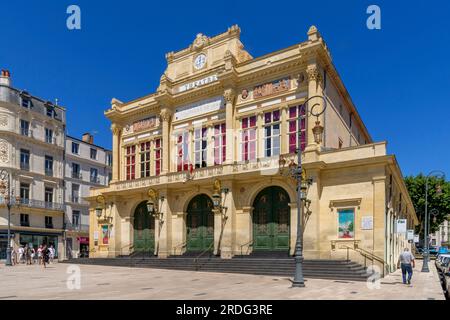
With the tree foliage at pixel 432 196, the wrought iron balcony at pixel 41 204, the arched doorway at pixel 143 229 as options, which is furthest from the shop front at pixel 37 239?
the tree foliage at pixel 432 196

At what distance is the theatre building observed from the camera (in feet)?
70.0

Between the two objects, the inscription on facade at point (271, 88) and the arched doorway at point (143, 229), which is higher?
the inscription on facade at point (271, 88)

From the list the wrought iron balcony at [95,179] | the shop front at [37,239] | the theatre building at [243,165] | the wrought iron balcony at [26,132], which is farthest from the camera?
the wrought iron balcony at [95,179]

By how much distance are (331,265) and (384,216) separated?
4080 mm

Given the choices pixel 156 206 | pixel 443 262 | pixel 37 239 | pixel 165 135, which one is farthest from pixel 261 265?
pixel 37 239

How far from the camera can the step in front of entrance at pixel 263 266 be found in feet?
59.4

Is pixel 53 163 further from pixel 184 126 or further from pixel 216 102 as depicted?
pixel 216 102

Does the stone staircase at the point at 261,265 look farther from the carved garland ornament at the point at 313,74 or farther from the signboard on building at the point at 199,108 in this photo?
the carved garland ornament at the point at 313,74

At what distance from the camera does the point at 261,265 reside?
20.7 meters

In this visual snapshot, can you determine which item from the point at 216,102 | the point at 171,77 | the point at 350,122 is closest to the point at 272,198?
the point at 216,102

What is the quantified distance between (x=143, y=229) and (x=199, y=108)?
36.1ft

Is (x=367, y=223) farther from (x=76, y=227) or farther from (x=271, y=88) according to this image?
(x=76, y=227)

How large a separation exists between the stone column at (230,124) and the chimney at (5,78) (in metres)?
26.7

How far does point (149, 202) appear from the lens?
28.0 m
